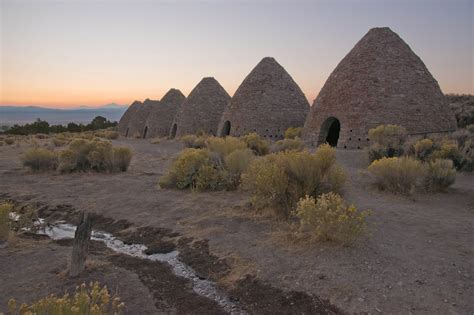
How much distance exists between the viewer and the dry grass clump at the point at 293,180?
650 cm

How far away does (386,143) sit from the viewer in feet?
39.4

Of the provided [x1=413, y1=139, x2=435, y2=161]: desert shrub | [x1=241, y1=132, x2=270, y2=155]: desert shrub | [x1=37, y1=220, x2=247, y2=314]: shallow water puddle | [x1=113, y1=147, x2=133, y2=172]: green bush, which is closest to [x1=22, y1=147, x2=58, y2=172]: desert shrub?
[x1=113, y1=147, x2=133, y2=172]: green bush

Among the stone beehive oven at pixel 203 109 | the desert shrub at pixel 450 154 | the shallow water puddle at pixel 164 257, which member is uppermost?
the stone beehive oven at pixel 203 109

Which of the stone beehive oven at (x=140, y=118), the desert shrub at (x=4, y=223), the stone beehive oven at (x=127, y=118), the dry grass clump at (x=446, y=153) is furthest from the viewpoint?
the stone beehive oven at (x=127, y=118)

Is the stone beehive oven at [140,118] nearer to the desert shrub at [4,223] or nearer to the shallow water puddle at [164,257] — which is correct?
the shallow water puddle at [164,257]

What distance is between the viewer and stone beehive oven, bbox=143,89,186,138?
31.5 metres

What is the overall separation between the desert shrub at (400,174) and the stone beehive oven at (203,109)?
18.2 m

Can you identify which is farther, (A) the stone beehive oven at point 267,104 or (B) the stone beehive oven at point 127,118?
(B) the stone beehive oven at point 127,118

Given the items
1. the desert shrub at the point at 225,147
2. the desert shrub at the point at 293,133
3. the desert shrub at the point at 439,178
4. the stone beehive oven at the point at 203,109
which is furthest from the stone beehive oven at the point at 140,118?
the desert shrub at the point at 439,178

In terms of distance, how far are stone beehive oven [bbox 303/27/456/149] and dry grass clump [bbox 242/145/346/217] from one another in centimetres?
880

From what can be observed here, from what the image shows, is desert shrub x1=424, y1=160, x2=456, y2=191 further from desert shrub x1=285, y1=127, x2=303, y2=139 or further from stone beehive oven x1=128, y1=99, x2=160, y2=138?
stone beehive oven x1=128, y1=99, x2=160, y2=138

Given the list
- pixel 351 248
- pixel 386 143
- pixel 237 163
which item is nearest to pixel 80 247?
pixel 351 248

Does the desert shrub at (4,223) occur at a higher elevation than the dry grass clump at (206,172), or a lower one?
lower

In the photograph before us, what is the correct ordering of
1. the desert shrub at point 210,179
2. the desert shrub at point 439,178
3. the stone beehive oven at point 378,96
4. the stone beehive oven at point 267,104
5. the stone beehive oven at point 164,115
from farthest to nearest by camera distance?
the stone beehive oven at point 164,115, the stone beehive oven at point 267,104, the stone beehive oven at point 378,96, the desert shrub at point 210,179, the desert shrub at point 439,178
